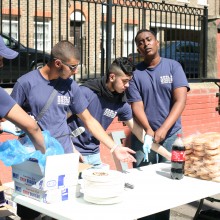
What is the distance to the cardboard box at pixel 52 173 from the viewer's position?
9.28ft

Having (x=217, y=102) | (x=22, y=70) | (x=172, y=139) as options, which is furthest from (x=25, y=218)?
(x=217, y=102)

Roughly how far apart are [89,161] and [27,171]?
1.12 metres

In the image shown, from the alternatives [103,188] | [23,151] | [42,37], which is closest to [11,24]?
[42,37]

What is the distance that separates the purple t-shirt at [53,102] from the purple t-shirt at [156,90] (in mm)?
893

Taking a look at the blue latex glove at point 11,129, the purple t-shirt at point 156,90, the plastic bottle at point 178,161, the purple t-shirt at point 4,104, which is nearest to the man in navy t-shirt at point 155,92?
the purple t-shirt at point 156,90

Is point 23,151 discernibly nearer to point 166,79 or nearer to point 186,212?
point 166,79

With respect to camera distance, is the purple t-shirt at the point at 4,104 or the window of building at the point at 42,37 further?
the window of building at the point at 42,37

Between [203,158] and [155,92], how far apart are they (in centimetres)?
99

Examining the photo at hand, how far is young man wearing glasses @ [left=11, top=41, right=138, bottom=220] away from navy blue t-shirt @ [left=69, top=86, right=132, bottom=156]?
0.27m

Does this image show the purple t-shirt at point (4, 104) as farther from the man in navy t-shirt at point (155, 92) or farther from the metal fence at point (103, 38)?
the metal fence at point (103, 38)

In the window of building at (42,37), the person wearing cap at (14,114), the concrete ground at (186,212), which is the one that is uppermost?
the window of building at (42,37)

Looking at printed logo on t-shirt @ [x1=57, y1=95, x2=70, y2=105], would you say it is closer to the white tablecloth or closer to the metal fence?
the white tablecloth

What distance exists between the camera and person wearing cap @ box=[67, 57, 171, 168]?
3.95m

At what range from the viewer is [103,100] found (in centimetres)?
410
